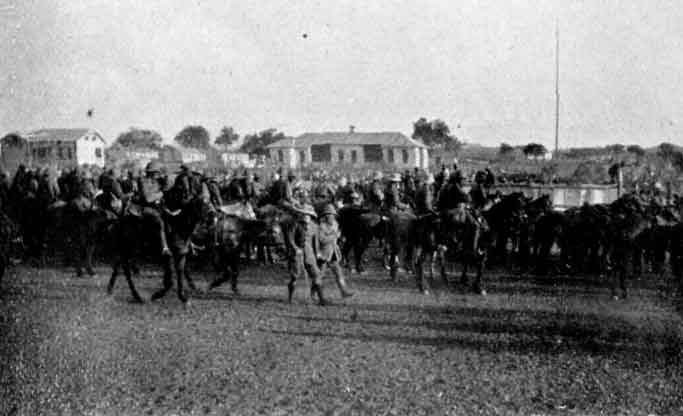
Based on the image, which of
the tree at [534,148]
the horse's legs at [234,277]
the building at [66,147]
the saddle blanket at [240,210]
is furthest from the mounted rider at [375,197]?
the tree at [534,148]

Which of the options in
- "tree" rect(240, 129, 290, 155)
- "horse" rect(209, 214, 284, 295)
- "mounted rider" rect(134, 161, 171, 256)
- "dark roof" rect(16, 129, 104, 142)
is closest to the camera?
"mounted rider" rect(134, 161, 171, 256)

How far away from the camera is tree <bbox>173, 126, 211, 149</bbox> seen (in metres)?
87.9

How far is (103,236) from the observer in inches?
462

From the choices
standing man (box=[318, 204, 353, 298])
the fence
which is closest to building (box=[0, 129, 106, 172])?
the fence

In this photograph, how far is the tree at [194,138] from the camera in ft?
288

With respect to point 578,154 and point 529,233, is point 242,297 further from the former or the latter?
point 578,154

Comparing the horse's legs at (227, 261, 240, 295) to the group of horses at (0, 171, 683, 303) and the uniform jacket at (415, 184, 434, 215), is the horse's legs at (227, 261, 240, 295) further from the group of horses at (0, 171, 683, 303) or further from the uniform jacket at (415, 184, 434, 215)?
the uniform jacket at (415, 184, 434, 215)

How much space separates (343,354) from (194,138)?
280 feet

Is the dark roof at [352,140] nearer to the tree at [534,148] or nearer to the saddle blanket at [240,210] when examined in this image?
the tree at [534,148]

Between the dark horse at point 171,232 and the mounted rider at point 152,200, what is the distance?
0.15m

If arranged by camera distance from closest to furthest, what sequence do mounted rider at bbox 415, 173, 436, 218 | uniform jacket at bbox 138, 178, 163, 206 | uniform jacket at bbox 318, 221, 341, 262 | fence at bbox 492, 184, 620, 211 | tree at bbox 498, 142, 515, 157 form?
uniform jacket at bbox 138, 178, 163, 206, uniform jacket at bbox 318, 221, 341, 262, mounted rider at bbox 415, 173, 436, 218, fence at bbox 492, 184, 620, 211, tree at bbox 498, 142, 515, 157

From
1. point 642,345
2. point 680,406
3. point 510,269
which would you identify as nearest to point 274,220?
point 510,269

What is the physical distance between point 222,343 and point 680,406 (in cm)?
537

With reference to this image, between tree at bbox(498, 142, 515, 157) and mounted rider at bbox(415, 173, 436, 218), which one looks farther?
tree at bbox(498, 142, 515, 157)
